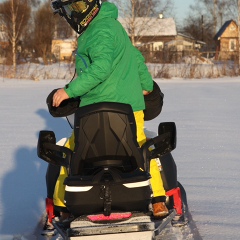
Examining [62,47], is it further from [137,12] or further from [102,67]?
[102,67]

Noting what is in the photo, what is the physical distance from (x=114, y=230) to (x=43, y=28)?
61274 millimetres

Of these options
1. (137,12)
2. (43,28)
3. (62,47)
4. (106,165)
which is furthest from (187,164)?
(62,47)

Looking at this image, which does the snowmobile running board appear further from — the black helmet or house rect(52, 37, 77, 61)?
house rect(52, 37, 77, 61)

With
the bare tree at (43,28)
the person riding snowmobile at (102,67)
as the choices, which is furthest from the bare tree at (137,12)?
the person riding snowmobile at (102,67)

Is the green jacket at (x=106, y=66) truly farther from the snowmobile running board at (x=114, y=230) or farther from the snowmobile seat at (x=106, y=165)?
the snowmobile running board at (x=114, y=230)

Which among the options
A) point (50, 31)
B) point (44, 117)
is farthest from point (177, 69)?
point (50, 31)

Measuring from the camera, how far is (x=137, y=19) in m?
45.0

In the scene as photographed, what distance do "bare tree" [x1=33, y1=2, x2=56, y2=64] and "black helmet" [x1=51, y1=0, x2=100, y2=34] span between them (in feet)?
184

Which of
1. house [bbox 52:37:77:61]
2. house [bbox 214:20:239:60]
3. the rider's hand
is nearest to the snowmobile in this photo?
the rider's hand

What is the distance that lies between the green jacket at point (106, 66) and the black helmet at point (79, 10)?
37mm

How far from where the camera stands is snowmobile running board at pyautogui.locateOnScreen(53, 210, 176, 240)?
3510mm

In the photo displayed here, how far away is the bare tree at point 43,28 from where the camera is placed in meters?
60.8

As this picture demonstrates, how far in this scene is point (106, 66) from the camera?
366 cm

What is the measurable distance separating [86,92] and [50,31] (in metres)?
60.5
